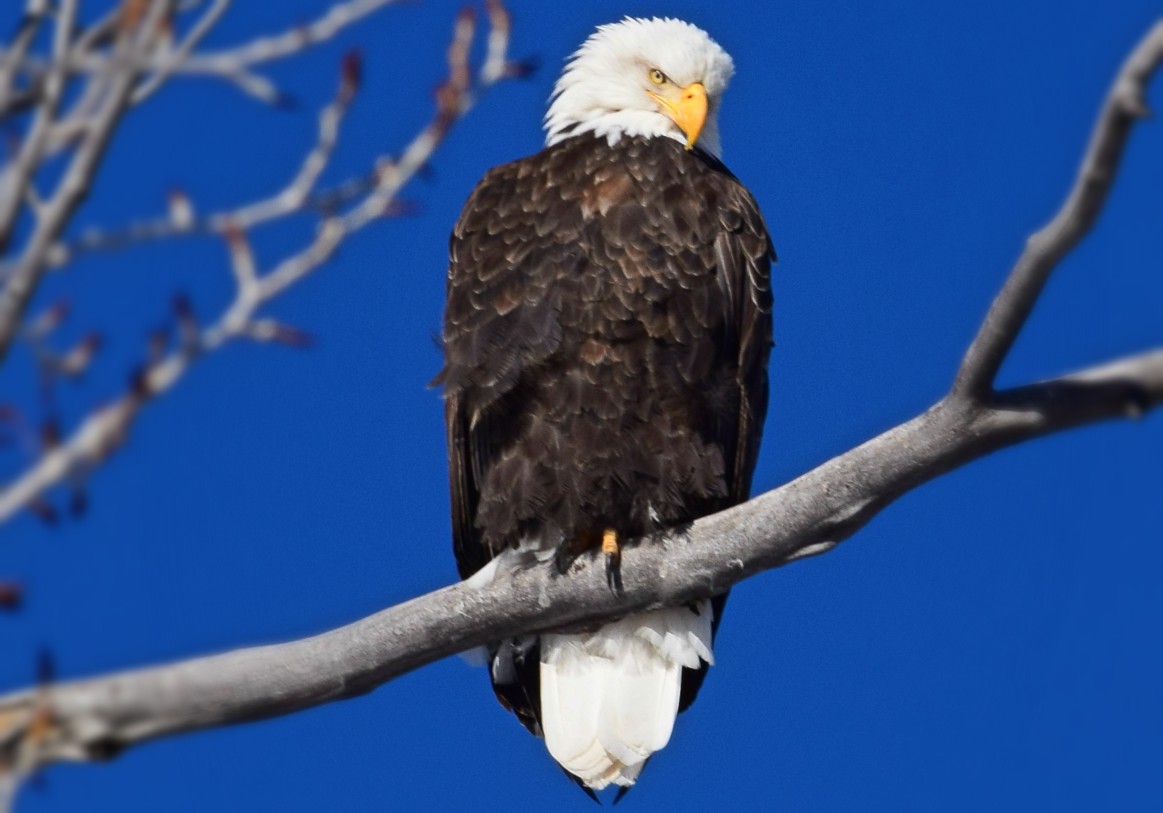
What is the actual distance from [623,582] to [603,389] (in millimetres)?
482

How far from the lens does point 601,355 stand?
4344 millimetres

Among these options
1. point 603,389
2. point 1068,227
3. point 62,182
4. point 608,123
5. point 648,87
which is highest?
point 648,87

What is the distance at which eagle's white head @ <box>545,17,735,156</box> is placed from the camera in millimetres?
5020

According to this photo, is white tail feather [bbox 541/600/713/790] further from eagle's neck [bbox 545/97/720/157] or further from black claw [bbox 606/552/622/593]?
eagle's neck [bbox 545/97/720/157]

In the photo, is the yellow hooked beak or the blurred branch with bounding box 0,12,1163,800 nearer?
the blurred branch with bounding box 0,12,1163,800

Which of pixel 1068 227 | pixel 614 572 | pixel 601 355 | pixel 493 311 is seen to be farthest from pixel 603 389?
pixel 1068 227

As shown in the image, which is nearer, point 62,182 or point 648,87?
point 62,182

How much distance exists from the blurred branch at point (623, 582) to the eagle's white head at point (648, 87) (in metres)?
1.30

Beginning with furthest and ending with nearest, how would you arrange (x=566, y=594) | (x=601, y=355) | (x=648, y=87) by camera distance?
(x=648, y=87)
(x=601, y=355)
(x=566, y=594)

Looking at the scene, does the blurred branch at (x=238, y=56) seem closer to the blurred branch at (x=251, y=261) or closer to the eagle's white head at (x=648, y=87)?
the blurred branch at (x=251, y=261)

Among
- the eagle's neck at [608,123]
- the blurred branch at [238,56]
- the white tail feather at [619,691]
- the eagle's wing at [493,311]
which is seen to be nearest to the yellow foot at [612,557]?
the eagle's wing at [493,311]

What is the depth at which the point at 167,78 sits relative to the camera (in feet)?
6.79

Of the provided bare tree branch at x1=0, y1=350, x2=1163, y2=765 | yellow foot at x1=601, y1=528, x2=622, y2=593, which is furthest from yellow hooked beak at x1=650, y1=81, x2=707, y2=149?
bare tree branch at x1=0, y1=350, x2=1163, y2=765

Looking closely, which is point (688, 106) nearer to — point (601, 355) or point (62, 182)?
point (601, 355)
